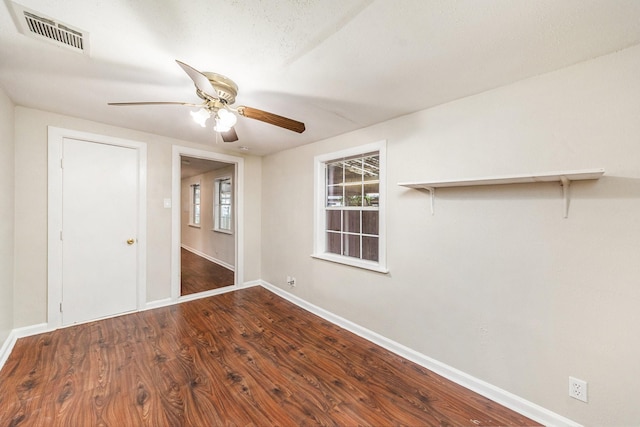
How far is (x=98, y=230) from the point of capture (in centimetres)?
284

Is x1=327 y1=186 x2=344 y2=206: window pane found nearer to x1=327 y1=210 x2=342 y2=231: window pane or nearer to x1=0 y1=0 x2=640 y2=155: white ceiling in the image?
x1=327 y1=210 x2=342 y2=231: window pane

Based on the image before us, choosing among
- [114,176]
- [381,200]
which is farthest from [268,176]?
[381,200]

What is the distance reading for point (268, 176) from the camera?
416 cm

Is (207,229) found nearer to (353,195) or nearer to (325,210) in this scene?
(325,210)

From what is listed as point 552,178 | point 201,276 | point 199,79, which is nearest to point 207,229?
point 201,276

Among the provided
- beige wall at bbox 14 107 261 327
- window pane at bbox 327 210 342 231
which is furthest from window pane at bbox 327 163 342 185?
beige wall at bbox 14 107 261 327

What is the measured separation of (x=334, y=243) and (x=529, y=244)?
79.9 inches

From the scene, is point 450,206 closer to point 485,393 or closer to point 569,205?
point 569,205

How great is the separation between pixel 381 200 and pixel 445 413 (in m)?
1.75

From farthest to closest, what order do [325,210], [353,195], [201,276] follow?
[201,276] < [325,210] < [353,195]

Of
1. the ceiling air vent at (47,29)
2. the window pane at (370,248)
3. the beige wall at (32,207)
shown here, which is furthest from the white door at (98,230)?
the window pane at (370,248)

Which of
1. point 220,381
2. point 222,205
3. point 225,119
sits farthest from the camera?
point 222,205

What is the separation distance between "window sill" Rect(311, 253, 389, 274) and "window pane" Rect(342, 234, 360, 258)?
83 millimetres

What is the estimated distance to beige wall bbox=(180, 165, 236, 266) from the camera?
546cm
